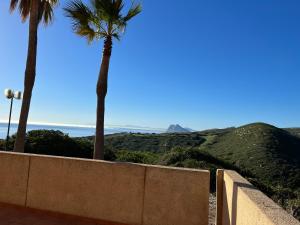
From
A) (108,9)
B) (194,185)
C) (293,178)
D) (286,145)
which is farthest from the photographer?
(286,145)

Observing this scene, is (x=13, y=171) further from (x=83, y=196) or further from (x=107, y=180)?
(x=107, y=180)

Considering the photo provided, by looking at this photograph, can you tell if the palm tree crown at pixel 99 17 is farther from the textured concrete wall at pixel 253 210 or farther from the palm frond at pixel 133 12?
the textured concrete wall at pixel 253 210

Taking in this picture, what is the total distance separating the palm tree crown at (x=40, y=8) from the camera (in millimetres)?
12797

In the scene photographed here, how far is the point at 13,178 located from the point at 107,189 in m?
1.77

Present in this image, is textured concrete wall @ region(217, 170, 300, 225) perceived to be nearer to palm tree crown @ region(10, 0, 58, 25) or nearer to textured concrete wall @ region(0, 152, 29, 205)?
textured concrete wall @ region(0, 152, 29, 205)

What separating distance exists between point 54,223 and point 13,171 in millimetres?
1344

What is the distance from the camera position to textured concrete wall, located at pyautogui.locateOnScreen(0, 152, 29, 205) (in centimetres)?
591

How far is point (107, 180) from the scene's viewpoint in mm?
5387

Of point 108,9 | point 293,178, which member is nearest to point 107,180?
point 108,9

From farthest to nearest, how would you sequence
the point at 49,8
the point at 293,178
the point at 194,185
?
the point at 293,178 < the point at 49,8 < the point at 194,185

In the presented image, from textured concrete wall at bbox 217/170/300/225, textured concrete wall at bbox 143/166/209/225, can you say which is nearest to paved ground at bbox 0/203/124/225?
textured concrete wall at bbox 143/166/209/225

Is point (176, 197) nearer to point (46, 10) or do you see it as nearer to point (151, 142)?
point (46, 10)

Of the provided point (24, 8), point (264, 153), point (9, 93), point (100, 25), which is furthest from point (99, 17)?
point (264, 153)

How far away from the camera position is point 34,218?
540 cm
